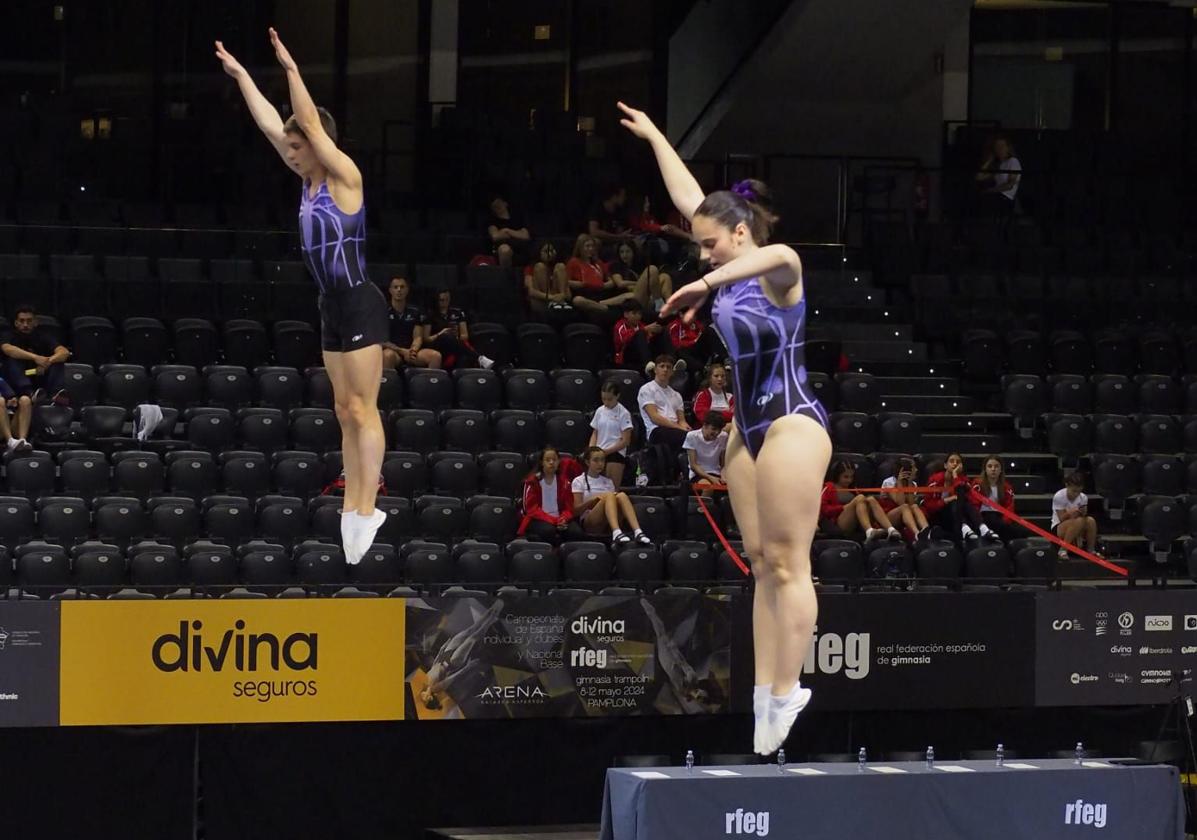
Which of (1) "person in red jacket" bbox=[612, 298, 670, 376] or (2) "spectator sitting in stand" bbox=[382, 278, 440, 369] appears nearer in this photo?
(2) "spectator sitting in stand" bbox=[382, 278, 440, 369]

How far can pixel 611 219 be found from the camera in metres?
18.4

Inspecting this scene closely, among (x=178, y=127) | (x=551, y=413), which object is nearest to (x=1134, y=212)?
(x=551, y=413)

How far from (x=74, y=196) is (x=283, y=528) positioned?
5.33 meters

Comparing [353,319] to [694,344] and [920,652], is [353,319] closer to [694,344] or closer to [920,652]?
[920,652]

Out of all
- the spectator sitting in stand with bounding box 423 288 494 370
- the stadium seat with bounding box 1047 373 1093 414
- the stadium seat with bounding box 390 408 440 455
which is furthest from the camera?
the stadium seat with bounding box 1047 373 1093 414

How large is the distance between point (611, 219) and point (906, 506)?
468cm

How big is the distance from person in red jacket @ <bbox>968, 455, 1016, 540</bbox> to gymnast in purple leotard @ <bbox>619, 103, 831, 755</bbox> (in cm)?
838

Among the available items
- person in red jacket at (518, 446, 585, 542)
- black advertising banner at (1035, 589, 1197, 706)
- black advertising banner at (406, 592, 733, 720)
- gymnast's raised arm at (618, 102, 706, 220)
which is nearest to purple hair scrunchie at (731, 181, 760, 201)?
gymnast's raised arm at (618, 102, 706, 220)

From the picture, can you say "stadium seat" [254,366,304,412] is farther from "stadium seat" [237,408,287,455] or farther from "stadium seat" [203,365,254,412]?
"stadium seat" [237,408,287,455]

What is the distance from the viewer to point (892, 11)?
2006 centimetres

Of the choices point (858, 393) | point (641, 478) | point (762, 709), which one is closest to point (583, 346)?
point (641, 478)

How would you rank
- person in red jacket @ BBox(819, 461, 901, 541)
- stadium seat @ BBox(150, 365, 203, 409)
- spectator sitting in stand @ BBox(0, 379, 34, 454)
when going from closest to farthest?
spectator sitting in stand @ BBox(0, 379, 34, 454), person in red jacket @ BBox(819, 461, 901, 541), stadium seat @ BBox(150, 365, 203, 409)

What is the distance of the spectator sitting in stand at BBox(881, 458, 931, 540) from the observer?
1493 centimetres

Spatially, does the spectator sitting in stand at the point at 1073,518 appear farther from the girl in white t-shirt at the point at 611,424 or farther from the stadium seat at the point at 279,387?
the stadium seat at the point at 279,387
